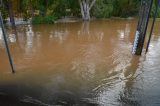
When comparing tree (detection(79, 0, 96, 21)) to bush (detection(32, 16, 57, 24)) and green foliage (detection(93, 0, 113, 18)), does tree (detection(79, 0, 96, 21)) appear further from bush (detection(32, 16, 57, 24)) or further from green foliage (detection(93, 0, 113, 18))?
bush (detection(32, 16, 57, 24))

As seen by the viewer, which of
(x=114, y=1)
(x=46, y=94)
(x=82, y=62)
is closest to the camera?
(x=46, y=94)

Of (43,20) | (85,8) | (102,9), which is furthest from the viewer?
(102,9)

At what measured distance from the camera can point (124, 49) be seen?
12.1 meters

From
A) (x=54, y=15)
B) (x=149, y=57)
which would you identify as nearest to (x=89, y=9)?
(x=54, y=15)

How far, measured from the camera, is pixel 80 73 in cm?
872

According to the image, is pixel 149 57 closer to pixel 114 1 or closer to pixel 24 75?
pixel 24 75

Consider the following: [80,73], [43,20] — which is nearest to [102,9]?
[43,20]

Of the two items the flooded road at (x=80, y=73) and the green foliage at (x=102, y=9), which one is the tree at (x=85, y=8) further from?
the flooded road at (x=80, y=73)

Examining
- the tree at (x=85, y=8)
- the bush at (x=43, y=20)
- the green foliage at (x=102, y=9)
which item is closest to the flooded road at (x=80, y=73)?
the bush at (x=43, y=20)

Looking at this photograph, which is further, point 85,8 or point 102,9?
point 102,9

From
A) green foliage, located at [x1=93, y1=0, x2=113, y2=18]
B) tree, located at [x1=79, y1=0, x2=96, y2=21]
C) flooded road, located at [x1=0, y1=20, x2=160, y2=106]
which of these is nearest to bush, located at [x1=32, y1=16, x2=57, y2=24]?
tree, located at [x1=79, y1=0, x2=96, y2=21]

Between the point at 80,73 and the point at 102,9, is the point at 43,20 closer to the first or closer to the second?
the point at 102,9

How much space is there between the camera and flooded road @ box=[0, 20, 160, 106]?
6.76m

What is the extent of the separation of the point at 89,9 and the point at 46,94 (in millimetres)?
18009
